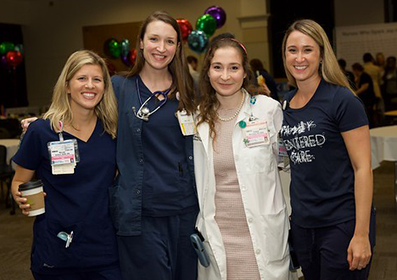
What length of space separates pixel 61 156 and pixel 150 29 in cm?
72

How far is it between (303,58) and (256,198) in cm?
63

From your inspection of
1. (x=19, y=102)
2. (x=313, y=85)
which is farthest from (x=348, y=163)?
(x=19, y=102)

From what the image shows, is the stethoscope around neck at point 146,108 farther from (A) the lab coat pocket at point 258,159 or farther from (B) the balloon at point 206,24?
(B) the balloon at point 206,24

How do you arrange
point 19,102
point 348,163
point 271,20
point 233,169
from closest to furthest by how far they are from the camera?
point 348,163 < point 233,169 < point 271,20 < point 19,102

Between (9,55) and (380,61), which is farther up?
(9,55)

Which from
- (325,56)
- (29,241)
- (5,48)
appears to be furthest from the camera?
(5,48)

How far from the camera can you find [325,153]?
219 centimetres

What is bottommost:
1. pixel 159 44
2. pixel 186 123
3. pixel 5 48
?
pixel 186 123

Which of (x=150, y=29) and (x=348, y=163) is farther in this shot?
(x=150, y=29)

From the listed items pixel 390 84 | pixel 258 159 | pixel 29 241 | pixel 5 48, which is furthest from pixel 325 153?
pixel 5 48

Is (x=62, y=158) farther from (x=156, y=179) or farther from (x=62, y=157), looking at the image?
(x=156, y=179)

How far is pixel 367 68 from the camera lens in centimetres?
1185

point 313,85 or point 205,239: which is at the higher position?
point 313,85

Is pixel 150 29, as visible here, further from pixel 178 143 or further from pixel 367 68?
pixel 367 68
